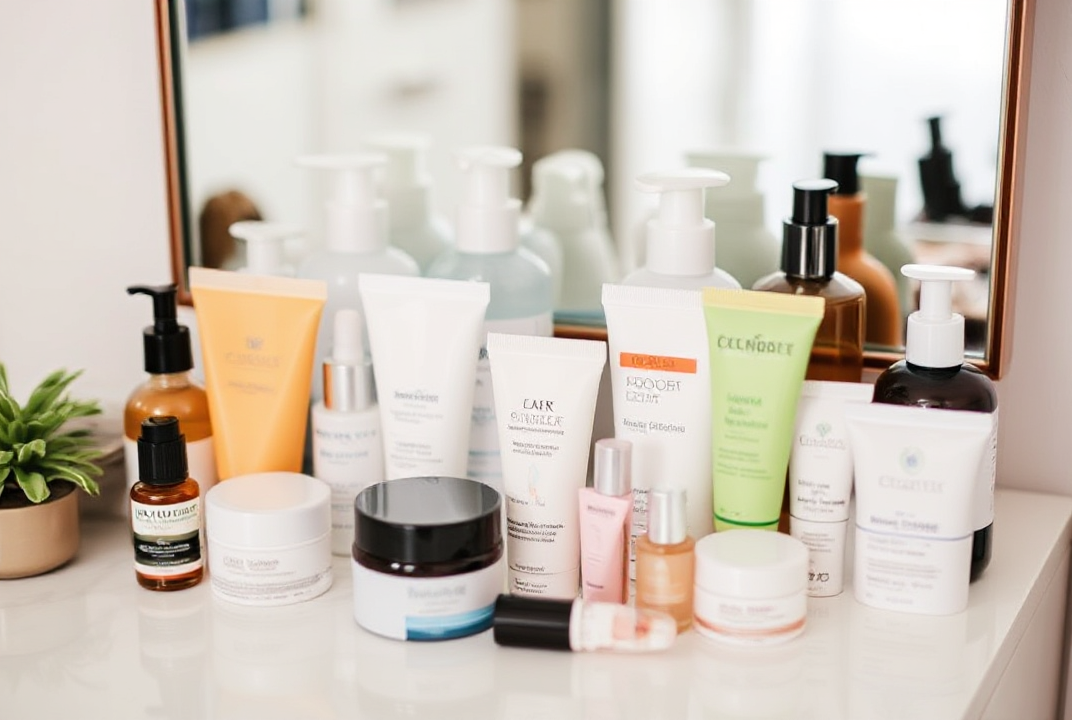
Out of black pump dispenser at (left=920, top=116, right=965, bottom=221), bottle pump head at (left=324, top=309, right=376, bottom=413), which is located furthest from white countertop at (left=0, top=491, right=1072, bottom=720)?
black pump dispenser at (left=920, top=116, right=965, bottom=221)

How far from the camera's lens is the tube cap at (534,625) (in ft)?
2.29

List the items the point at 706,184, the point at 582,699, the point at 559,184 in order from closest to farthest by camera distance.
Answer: the point at 582,699 < the point at 706,184 < the point at 559,184

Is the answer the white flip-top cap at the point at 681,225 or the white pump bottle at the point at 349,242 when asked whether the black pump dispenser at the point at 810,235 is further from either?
the white pump bottle at the point at 349,242

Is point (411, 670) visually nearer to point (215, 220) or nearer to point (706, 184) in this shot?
point (706, 184)

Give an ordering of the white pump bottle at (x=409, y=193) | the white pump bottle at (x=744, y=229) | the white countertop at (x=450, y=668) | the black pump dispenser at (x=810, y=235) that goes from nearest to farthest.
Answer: the white countertop at (x=450, y=668) < the black pump dispenser at (x=810, y=235) < the white pump bottle at (x=744, y=229) < the white pump bottle at (x=409, y=193)

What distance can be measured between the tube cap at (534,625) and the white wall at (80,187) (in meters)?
0.50

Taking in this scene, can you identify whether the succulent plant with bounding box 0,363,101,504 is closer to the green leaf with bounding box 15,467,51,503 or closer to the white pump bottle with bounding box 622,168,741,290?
the green leaf with bounding box 15,467,51,503

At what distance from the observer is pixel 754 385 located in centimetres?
72

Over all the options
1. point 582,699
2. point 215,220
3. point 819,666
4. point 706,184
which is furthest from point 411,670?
point 215,220

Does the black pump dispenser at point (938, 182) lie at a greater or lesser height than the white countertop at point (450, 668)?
greater

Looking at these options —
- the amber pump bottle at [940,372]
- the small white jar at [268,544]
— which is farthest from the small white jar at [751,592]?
the small white jar at [268,544]

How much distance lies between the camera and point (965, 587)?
2.39 feet

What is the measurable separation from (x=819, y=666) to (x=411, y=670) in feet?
0.71

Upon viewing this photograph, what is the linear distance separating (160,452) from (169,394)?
0.10 metres
